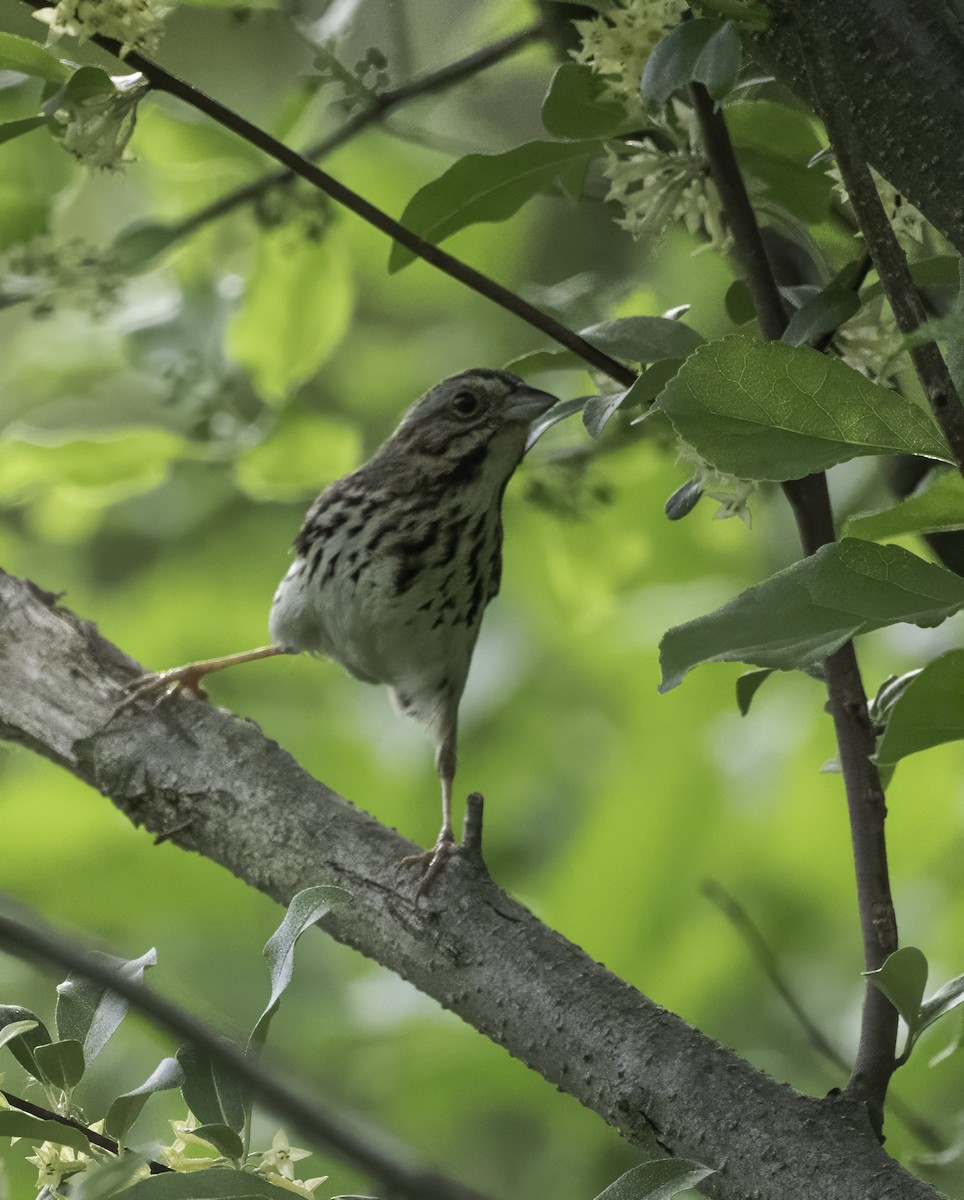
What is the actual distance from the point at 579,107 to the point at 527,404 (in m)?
1.36

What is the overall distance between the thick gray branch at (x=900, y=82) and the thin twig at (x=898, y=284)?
0.18ft

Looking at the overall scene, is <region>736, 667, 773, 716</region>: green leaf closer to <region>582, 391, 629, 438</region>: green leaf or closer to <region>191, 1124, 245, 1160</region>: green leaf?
<region>582, 391, 629, 438</region>: green leaf

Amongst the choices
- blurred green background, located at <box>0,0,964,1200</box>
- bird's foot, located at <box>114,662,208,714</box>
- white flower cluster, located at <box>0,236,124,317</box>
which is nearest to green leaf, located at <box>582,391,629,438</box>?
blurred green background, located at <box>0,0,964,1200</box>

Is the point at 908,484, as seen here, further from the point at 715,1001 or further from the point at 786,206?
the point at 715,1001

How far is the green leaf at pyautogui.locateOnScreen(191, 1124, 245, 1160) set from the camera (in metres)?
1.10

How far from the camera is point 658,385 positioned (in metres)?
1.27

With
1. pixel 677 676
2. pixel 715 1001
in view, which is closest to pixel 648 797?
pixel 715 1001

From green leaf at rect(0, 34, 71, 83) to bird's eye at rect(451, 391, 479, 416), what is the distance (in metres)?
1.46

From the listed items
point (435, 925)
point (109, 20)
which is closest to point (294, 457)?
point (435, 925)

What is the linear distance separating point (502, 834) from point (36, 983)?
1016 mm

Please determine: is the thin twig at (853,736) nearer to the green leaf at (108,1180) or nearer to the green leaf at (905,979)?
the green leaf at (905,979)

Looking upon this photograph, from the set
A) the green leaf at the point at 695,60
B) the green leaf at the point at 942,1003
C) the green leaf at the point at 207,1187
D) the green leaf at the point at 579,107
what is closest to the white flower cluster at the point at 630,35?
the green leaf at the point at 579,107

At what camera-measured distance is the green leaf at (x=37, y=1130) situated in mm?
1072

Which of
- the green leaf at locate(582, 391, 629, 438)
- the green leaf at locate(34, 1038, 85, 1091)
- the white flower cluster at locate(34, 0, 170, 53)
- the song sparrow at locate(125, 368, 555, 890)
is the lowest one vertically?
the green leaf at locate(34, 1038, 85, 1091)
